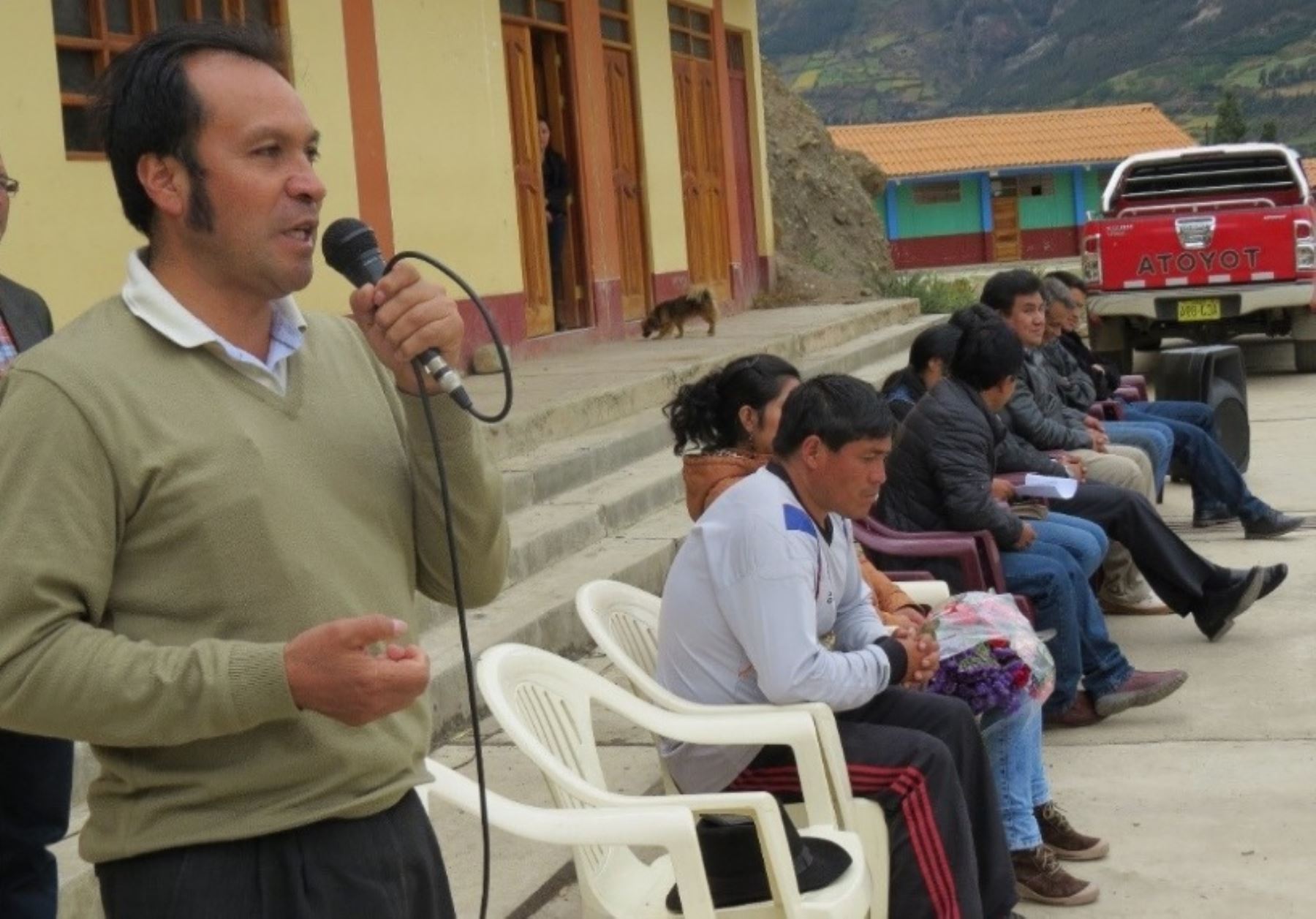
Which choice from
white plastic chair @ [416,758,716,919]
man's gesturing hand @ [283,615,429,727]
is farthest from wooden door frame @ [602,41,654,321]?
man's gesturing hand @ [283,615,429,727]

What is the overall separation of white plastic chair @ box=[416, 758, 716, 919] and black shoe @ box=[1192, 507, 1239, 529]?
6906 mm

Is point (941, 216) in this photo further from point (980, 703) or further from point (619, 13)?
point (980, 703)

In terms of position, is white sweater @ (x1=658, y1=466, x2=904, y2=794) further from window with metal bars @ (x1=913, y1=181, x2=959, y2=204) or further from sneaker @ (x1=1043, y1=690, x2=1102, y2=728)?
window with metal bars @ (x1=913, y1=181, x2=959, y2=204)

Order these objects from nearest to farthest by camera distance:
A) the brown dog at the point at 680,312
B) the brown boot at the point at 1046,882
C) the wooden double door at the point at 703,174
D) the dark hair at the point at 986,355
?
the brown boot at the point at 1046,882
the dark hair at the point at 986,355
the brown dog at the point at 680,312
the wooden double door at the point at 703,174

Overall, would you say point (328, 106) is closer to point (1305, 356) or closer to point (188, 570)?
point (188, 570)

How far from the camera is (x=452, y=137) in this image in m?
11.5

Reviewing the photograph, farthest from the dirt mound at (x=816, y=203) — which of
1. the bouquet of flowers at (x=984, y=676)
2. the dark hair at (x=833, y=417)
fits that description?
the dark hair at (x=833, y=417)

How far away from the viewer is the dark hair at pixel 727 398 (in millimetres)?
5473

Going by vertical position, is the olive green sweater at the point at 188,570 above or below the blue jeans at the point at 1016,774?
above

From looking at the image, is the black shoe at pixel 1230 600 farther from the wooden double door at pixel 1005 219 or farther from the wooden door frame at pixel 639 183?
the wooden double door at pixel 1005 219

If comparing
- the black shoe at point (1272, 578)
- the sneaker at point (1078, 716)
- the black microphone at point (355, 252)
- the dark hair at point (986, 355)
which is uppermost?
the black microphone at point (355, 252)

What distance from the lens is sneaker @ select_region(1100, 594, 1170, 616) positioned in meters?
8.23

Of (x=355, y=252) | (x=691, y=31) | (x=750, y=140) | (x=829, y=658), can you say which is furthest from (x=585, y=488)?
(x=750, y=140)

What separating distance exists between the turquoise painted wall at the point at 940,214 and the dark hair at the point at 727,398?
4139 centimetres
